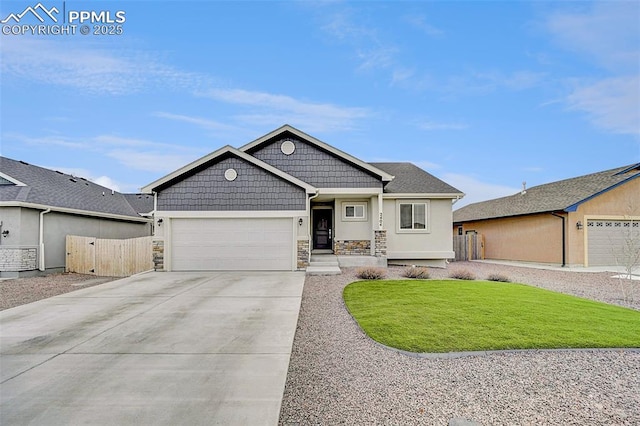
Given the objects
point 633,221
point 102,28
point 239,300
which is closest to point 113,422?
point 239,300

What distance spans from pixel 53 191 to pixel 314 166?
1208cm

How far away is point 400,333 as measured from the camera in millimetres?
5789

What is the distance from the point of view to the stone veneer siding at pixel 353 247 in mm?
16016

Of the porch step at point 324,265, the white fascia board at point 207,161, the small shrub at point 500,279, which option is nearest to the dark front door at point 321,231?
the porch step at point 324,265

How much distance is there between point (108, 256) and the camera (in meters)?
14.6

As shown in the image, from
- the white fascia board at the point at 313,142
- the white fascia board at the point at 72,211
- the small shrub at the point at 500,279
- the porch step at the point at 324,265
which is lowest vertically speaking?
the small shrub at the point at 500,279

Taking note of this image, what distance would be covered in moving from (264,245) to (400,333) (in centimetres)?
876

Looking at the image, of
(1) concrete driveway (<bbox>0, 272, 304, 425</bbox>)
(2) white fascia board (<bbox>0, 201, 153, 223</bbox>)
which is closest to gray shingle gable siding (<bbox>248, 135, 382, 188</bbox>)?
(1) concrete driveway (<bbox>0, 272, 304, 425</bbox>)

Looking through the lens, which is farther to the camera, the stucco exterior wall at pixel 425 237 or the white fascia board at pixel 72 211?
the stucco exterior wall at pixel 425 237

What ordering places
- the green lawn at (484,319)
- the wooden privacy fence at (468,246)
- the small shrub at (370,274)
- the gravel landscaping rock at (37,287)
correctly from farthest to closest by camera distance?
1. the wooden privacy fence at (468,246)
2. the small shrub at (370,274)
3. the gravel landscaping rock at (37,287)
4. the green lawn at (484,319)

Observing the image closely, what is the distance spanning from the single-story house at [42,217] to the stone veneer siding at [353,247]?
1216 centimetres

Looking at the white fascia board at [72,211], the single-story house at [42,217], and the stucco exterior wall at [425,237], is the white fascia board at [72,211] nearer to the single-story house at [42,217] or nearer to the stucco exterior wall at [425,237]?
the single-story house at [42,217]

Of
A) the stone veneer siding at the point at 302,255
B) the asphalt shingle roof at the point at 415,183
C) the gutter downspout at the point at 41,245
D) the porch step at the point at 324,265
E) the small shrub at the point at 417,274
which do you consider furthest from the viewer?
the asphalt shingle roof at the point at 415,183

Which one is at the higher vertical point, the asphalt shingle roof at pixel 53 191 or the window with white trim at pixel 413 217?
the asphalt shingle roof at pixel 53 191
